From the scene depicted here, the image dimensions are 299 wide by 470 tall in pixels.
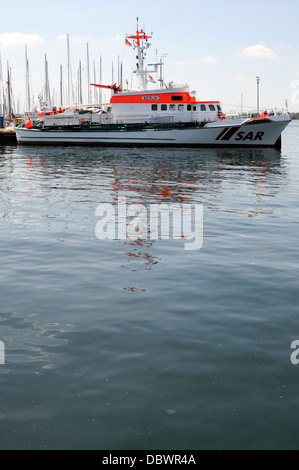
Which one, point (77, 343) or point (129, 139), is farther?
point (129, 139)

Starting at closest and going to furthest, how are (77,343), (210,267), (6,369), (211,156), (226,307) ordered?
(6,369) → (77,343) → (226,307) → (210,267) → (211,156)

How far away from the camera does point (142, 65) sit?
175 feet

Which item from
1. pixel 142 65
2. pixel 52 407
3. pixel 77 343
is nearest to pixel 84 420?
pixel 52 407

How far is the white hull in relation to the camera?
4825 cm

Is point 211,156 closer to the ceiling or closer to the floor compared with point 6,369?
closer to the ceiling

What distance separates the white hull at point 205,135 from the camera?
1900 inches

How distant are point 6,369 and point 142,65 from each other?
51.1m

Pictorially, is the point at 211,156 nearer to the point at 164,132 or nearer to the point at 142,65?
Answer: the point at 164,132

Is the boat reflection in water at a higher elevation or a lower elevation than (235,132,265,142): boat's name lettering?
lower

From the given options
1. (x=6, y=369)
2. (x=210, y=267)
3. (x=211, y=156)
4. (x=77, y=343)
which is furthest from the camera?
(x=211, y=156)
